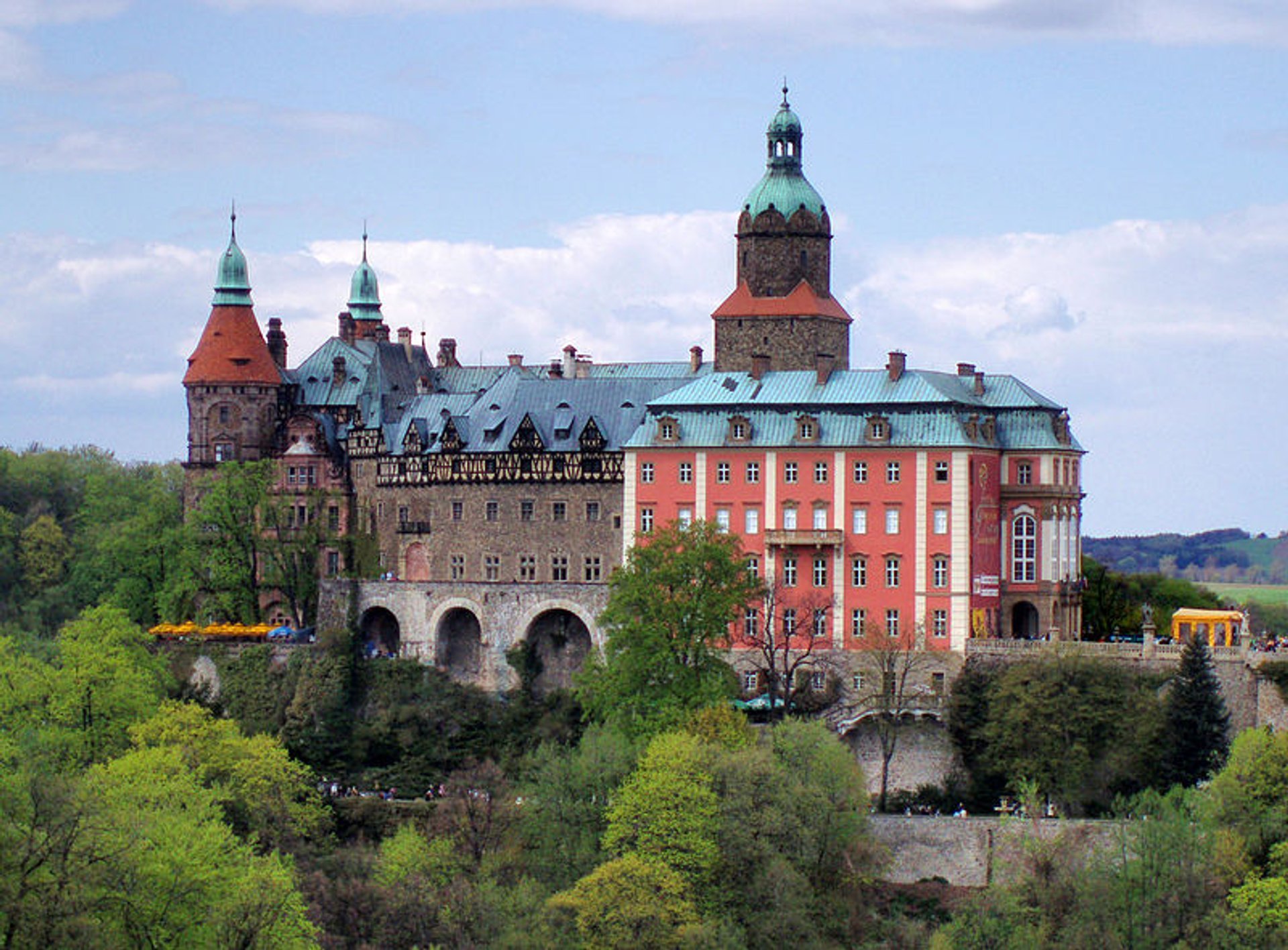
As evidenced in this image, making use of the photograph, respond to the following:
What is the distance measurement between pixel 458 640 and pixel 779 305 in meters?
16.1

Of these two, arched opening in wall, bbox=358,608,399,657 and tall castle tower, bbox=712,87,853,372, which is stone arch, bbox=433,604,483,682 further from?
tall castle tower, bbox=712,87,853,372

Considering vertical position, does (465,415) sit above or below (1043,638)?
above

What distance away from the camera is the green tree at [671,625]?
88.9 metres

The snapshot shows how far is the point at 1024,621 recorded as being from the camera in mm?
94688

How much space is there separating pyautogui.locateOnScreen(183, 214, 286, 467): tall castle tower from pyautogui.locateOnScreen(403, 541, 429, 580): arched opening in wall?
29.1 feet

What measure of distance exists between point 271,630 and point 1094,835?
35.3 metres

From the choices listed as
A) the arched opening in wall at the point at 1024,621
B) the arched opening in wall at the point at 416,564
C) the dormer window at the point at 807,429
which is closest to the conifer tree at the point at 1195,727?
the arched opening in wall at the point at 1024,621

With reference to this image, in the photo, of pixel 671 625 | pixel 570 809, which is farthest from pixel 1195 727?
pixel 570 809

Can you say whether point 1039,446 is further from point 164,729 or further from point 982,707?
point 164,729

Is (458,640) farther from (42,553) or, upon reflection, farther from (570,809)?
(42,553)

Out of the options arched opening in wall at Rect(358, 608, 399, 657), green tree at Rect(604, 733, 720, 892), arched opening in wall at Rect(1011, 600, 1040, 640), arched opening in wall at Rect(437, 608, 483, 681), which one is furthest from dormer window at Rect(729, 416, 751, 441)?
green tree at Rect(604, 733, 720, 892)

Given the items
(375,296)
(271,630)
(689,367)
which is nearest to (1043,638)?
(689,367)

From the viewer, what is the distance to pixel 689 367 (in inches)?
4259

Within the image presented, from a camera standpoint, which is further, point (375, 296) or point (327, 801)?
point (375, 296)
